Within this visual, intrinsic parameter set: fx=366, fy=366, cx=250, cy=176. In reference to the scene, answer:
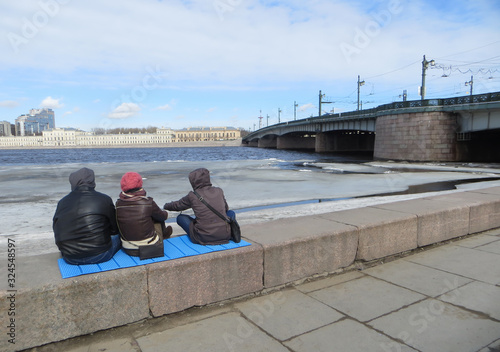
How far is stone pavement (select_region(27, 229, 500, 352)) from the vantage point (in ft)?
9.29

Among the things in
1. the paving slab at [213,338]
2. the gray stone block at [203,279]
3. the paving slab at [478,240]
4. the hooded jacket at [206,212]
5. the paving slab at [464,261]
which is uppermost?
the hooded jacket at [206,212]

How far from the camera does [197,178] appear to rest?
3.97 metres

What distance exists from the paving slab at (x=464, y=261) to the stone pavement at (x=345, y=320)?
0.03 metres

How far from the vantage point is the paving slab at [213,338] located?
2.79 meters

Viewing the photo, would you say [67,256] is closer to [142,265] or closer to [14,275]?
[14,275]

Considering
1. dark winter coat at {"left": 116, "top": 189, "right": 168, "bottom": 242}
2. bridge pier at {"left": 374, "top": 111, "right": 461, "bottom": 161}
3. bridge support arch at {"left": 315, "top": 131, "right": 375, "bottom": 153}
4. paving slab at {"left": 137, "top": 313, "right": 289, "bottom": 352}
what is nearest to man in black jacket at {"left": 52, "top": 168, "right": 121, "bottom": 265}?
dark winter coat at {"left": 116, "top": 189, "right": 168, "bottom": 242}

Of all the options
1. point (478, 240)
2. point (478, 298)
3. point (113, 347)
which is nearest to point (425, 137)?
point (478, 240)

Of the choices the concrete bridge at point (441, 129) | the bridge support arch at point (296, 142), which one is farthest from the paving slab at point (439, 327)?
the bridge support arch at point (296, 142)

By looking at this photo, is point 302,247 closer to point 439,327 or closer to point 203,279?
point 203,279

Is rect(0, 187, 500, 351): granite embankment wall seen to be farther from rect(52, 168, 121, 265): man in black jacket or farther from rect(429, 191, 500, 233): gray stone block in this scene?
rect(429, 191, 500, 233): gray stone block

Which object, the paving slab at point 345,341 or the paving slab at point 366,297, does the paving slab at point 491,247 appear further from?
the paving slab at point 345,341

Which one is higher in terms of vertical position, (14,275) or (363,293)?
(14,275)

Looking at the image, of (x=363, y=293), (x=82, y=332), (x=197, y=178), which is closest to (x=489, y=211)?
(x=363, y=293)

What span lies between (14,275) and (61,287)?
17.3 inches
